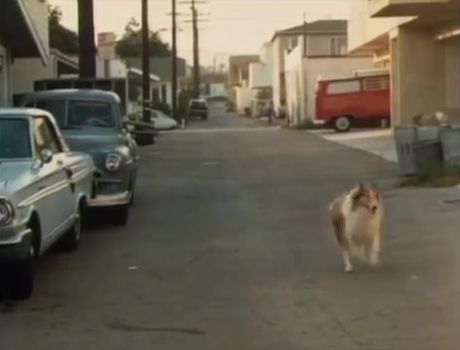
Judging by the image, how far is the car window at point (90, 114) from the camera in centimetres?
1628

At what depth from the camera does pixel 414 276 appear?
35.6ft

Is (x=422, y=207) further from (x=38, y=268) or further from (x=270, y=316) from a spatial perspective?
(x=270, y=316)

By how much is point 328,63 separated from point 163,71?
5108 centimetres

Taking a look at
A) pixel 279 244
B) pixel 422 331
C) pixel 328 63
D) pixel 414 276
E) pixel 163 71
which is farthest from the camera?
pixel 163 71

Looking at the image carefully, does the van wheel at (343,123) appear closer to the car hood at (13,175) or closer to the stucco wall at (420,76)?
the stucco wall at (420,76)

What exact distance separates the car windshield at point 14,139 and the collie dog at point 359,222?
3.08 meters

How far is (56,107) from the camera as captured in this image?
1647 cm

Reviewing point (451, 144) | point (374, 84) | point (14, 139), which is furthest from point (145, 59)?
point (14, 139)

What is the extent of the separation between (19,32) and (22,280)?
712 inches

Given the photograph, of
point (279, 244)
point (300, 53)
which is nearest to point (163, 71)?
point (300, 53)

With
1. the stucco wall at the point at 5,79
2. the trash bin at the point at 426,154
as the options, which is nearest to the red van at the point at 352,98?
the stucco wall at the point at 5,79

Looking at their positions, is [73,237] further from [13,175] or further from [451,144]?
[451,144]

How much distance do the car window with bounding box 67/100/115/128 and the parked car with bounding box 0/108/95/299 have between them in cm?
252

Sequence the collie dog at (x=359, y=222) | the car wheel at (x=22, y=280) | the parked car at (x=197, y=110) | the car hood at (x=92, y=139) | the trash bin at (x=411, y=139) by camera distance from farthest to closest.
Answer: the parked car at (x=197, y=110) → the trash bin at (x=411, y=139) → the car hood at (x=92, y=139) → the collie dog at (x=359, y=222) → the car wheel at (x=22, y=280)
